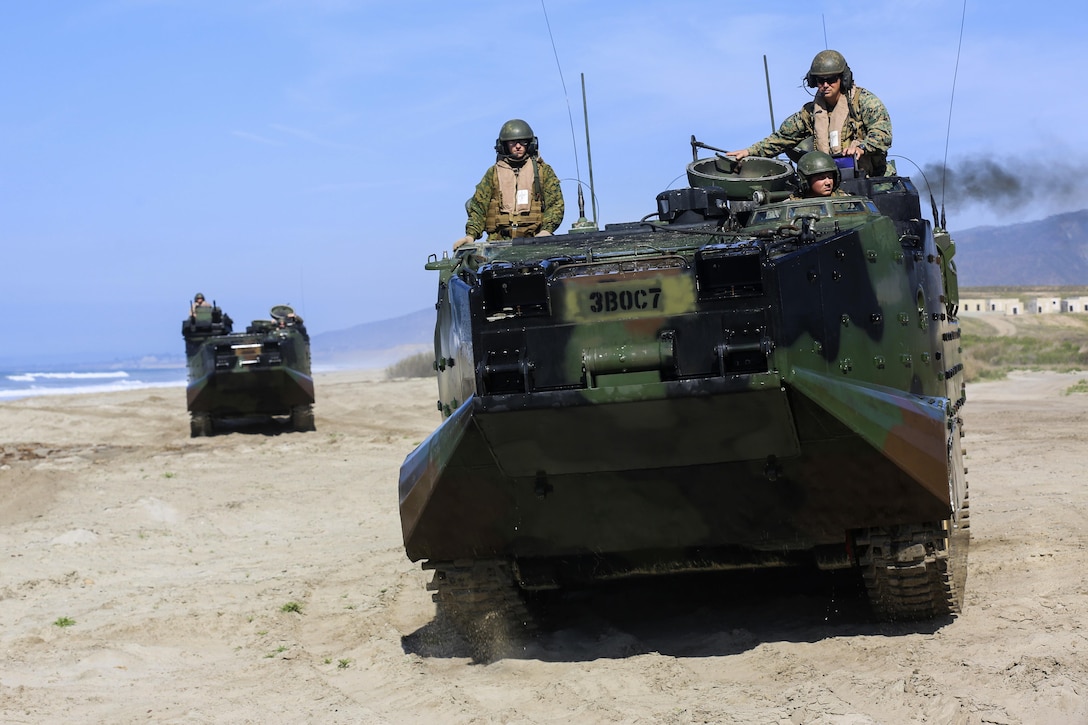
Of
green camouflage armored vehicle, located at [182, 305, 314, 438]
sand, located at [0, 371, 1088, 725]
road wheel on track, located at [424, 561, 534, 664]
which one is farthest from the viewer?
green camouflage armored vehicle, located at [182, 305, 314, 438]

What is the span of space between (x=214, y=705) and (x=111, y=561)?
6007 millimetres

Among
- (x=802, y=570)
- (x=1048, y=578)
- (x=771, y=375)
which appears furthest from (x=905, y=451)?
(x=802, y=570)

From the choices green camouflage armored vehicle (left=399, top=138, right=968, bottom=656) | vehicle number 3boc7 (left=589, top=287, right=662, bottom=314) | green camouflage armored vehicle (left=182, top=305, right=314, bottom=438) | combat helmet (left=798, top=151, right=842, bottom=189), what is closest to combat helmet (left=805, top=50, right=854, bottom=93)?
combat helmet (left=798, top=151, right=842, bottom=189)

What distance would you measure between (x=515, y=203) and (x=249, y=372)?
13.7 metres

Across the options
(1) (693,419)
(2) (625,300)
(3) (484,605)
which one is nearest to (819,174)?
(2) (625,300)

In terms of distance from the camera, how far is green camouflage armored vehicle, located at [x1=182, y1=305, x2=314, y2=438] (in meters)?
23.5

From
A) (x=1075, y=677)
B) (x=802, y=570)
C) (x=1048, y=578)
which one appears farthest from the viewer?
(x=802, y=570)

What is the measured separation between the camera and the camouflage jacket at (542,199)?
10.7 meters

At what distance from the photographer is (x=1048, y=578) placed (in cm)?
860

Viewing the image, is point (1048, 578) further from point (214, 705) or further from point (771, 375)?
point (214, 705)

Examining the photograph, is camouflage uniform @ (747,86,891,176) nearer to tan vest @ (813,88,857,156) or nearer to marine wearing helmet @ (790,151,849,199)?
tan vest @ (813,88,857,156)

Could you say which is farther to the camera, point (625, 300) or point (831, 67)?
point (831, 67)

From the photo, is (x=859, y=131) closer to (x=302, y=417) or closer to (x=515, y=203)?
(x=515, y=203)

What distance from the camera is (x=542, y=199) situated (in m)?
10.8
